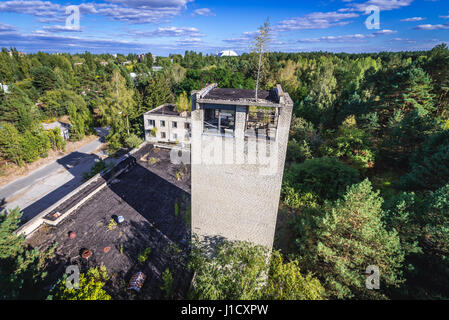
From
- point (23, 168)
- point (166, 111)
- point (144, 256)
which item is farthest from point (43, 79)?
point (144, 256)

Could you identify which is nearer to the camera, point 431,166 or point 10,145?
point 431,166

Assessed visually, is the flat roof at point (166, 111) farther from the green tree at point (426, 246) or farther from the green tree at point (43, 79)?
the green tree at point (43, 79)

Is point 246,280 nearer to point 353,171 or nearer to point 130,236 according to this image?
point 130,236

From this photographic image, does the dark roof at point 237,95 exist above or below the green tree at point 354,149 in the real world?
above

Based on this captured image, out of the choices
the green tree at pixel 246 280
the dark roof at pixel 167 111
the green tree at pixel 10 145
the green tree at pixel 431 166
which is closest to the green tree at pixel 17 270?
the green tree at pixel 246 280

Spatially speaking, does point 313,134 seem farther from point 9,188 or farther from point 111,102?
point 9,188

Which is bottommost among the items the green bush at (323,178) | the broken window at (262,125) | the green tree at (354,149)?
the green bush at (323,178)
